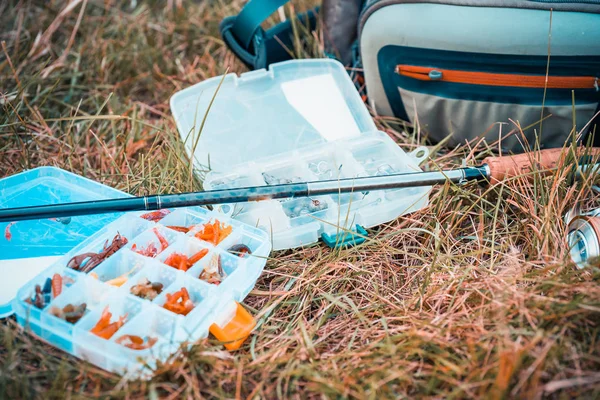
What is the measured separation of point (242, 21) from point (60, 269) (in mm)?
1317

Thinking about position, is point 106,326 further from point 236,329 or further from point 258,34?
point 258,34

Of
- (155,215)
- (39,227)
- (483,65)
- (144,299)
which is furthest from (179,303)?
(483,65)

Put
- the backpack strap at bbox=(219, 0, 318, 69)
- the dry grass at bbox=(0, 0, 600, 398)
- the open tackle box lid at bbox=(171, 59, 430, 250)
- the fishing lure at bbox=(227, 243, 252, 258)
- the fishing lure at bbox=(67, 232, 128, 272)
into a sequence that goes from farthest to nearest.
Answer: the backpack strap at bbox=(219, 0, 318, 69) → the open tackle box lid at bbox=(171, 59, 430, 250) → the fishing lure at bbox=(227, 243, 252, 258) → the fishing lure at bbox=(67, 232, 128, 272) → the dry grass at bbox=(0, 0, 600, 398)

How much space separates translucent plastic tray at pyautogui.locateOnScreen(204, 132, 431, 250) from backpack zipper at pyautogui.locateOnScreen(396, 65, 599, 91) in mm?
267

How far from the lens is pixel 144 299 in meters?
1.48

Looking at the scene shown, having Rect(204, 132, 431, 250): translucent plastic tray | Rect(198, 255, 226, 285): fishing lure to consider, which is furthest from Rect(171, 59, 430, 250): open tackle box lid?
Rect(198, 255, 226, 285): fishing lure

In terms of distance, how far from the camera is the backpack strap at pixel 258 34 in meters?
2.34

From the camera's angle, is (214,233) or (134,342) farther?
(214,233)

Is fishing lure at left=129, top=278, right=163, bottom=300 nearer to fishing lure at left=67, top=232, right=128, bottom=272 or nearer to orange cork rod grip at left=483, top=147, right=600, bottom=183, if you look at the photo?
fishing lure at left=67, top=232, right=128, bottom=272

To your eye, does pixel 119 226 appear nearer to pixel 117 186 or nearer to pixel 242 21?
pixel 117 186

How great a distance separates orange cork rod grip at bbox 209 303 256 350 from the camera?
1489 millimetres

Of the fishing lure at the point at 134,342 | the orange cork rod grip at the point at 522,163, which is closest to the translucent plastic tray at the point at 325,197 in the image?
the orange cork rod grip at the point at 522,163

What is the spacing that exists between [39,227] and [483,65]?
5.35ft

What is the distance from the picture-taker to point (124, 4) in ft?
10.5
